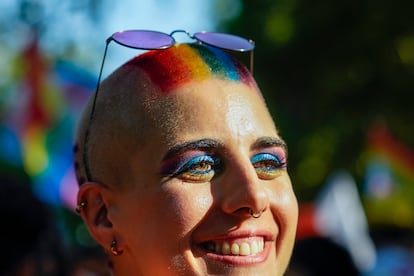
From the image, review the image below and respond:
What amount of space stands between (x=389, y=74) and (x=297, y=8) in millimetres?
1345

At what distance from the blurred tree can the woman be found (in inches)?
303

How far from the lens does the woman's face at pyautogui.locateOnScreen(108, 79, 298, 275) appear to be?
2.62 meters

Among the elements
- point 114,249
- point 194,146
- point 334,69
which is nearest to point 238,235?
point 194,146

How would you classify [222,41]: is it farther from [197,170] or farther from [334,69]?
[334,69]

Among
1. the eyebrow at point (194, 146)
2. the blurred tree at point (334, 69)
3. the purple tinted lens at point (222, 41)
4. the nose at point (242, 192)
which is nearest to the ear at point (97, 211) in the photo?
the eyebrow at point (194, 146)

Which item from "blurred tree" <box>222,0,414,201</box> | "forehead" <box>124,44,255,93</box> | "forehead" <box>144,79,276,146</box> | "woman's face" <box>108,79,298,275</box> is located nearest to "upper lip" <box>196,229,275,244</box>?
"woman's face" <box>108,79,298,275</box>

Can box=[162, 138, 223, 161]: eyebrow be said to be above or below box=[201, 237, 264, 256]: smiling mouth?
above

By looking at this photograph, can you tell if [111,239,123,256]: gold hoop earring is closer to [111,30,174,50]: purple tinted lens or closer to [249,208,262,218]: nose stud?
[249,208,262,218]: nose stud

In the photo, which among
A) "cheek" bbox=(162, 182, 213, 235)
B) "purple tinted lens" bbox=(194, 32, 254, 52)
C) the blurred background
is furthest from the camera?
the blurred background

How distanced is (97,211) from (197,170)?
1.26 feet

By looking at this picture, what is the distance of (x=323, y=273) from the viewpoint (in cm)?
627

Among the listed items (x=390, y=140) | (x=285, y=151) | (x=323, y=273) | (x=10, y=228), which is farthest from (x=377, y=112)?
(x=285, y=151)

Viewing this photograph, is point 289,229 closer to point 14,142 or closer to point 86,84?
point 86,84

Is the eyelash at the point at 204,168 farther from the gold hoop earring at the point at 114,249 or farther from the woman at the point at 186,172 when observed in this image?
the gold hoop earring at the point at 114,249
